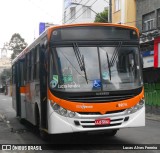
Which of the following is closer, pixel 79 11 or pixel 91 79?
pixel 91 79

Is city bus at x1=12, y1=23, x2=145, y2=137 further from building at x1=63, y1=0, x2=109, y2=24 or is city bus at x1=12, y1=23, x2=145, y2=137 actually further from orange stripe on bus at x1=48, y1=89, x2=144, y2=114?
building at x1=63, y1=0, x2=109, y2=24

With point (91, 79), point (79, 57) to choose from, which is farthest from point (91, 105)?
point (79, 57)

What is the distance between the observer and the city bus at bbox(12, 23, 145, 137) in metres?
10.1

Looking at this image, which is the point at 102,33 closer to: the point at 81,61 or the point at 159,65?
the point at 81,61

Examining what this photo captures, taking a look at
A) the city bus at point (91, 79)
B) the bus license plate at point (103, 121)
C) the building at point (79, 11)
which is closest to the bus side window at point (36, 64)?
the city bus at point (91, 79)

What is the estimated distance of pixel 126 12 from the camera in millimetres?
30812

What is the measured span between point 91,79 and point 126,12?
69.9 feet

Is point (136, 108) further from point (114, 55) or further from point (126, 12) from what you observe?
point (126, 12)

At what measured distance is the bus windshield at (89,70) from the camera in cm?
1023

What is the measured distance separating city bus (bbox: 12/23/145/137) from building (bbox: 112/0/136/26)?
19527mm

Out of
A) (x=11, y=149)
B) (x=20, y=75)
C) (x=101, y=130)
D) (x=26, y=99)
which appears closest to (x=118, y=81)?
(x=101, y=130)

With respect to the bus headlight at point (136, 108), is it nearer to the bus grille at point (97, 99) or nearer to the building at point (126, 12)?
the bus grille at point (97, 99)

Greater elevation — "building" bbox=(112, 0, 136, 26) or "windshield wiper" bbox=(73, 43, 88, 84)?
"building" bbox=(112, 0, 136, 26)

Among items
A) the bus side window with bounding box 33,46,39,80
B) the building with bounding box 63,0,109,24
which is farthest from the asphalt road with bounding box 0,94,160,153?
the building with bounding box 63,0,109,24
